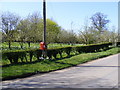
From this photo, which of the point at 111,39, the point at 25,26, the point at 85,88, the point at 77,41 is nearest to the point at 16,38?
the point at 25,26

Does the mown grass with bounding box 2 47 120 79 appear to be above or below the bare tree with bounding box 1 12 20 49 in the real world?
below

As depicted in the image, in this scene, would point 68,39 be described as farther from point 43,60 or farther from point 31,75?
point 31,75

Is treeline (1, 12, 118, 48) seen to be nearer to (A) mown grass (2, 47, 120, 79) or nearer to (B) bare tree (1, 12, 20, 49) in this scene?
(B) bare tree (1, 12, 20, 49)

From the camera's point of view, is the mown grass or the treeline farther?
the treeline

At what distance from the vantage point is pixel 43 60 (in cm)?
1030

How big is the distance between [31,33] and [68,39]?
1159cm

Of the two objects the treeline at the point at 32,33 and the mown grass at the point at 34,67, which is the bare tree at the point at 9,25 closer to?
the treeline at the point at 32,33

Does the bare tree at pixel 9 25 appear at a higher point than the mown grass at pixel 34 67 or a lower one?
higher

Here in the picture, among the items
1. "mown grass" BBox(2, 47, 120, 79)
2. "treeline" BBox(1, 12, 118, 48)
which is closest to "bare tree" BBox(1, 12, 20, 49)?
"treeline" BBox(1, 12, 118, 48)

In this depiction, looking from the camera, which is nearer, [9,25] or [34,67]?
[34,67]

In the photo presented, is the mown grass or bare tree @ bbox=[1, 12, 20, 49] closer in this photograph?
the mown grass

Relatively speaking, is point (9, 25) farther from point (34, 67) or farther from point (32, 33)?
point (34, 67)

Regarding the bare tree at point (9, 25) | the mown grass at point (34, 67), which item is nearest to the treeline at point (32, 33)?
the bare tree at point (9, 25)

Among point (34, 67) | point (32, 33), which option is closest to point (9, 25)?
point (32, 33)
